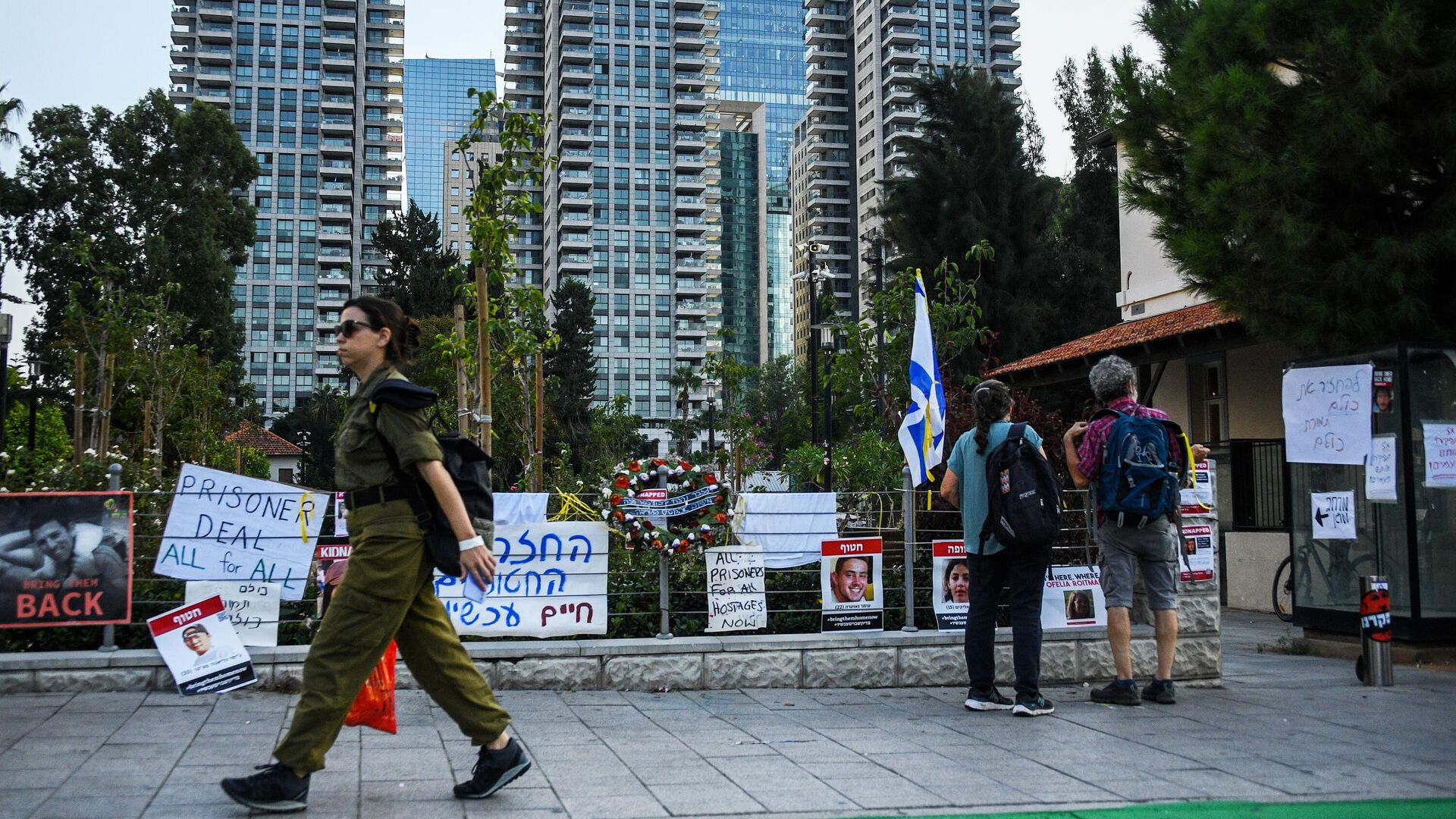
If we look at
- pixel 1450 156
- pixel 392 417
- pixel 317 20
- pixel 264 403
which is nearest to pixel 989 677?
pixel 392 417

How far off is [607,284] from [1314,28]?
116465 millimetres

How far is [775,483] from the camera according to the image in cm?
2377

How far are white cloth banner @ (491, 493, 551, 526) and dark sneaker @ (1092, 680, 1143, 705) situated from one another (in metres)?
3.78

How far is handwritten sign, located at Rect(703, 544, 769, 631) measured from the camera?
8133mm

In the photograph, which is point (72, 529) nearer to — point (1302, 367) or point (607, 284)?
point (1302, 367)

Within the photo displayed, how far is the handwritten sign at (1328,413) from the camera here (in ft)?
32.9

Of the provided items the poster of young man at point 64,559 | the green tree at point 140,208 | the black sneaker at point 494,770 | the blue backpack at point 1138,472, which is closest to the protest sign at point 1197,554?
the blue backpack at point 1138,472

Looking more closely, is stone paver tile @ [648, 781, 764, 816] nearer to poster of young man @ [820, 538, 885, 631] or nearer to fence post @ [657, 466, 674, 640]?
fence post @ [657, 466, 674, 640]

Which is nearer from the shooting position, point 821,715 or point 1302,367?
point 821,715

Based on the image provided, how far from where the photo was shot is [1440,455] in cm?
993

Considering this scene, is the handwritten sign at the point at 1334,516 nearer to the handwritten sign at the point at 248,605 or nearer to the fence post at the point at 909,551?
the fence post at the point at 909,551

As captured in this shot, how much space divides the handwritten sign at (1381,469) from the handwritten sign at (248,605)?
847 cm

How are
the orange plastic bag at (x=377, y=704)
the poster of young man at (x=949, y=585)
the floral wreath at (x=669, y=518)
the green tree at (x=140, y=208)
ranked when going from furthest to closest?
the green tree at (x=140, y=208) → the poster of young man at (x=949, y=585) → the floral wreath at (x=669, y=518) → the orange plastic bag at (x=377, y=704)

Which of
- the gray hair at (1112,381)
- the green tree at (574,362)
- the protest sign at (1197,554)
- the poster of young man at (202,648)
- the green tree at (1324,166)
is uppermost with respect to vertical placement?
the green tree at (574,362)
